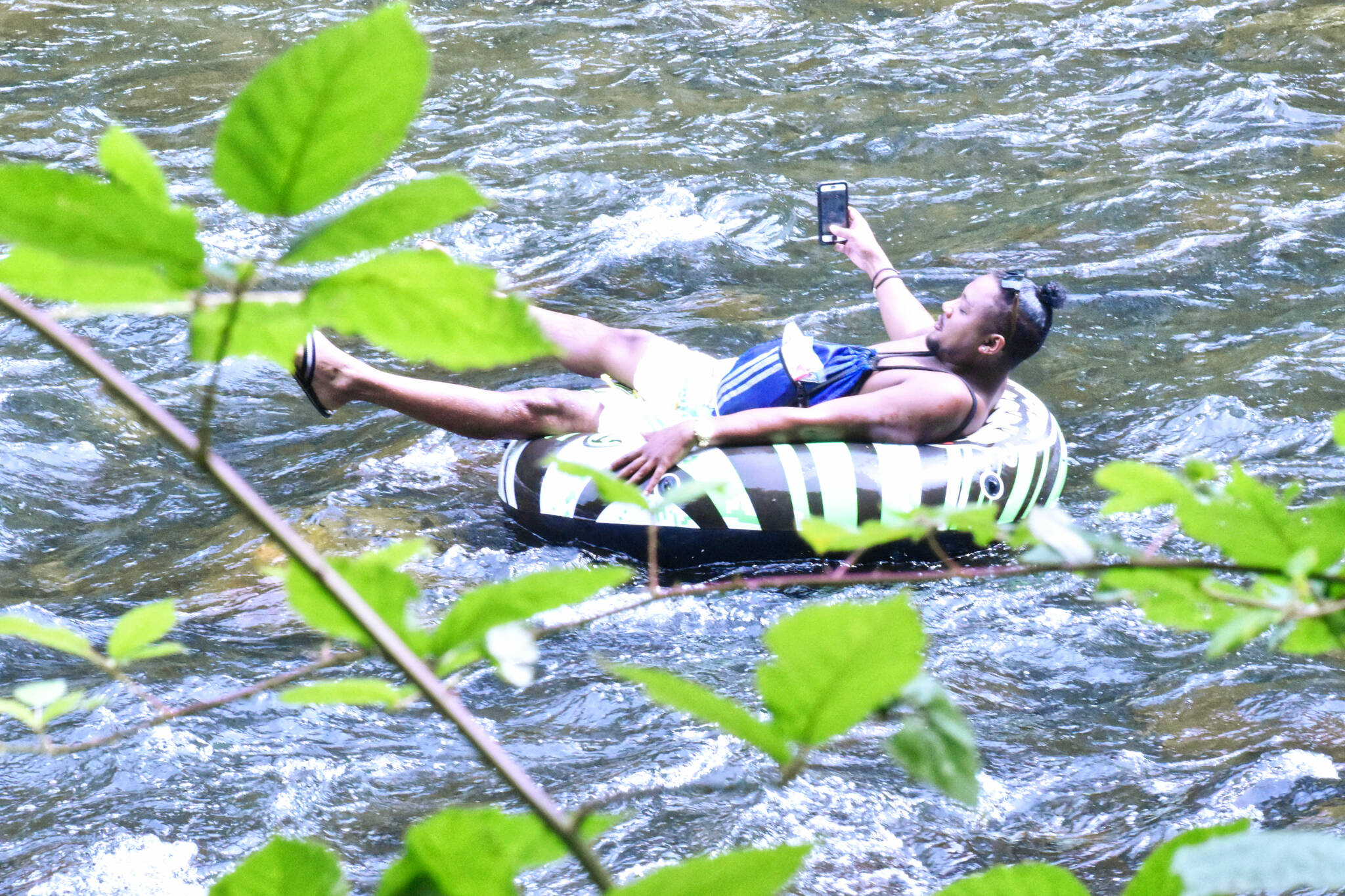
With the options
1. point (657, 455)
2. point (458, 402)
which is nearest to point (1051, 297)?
point (657, 455)

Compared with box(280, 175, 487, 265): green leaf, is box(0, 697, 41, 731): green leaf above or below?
below

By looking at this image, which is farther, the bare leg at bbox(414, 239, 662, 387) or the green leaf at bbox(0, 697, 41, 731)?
the bare leg at bbox(414, 239, 662, 387)

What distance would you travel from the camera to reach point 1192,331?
5.95m

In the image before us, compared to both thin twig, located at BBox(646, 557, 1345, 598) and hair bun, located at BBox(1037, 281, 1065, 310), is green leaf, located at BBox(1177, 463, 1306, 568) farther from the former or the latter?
hair bun, located at BBox(1037, 281, 1065, 310)

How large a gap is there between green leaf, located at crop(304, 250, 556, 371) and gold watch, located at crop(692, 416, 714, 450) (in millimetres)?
3836

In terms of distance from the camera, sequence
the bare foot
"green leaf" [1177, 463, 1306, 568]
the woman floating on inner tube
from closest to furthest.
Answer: "green leaf" [1177, 463, 1306, 568], the woman floating on inner tube, the bare foot

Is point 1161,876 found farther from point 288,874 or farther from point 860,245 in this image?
point 860,245

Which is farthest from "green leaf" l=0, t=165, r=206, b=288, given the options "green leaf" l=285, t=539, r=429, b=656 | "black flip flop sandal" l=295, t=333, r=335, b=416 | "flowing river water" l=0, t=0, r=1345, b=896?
"black flip flop sandal" l=295, t=333, r=335, b=416

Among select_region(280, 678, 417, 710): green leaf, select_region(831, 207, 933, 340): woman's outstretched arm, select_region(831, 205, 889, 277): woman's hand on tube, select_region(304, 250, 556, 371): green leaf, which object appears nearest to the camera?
select_region(304, 250, 556, 371): green leaf

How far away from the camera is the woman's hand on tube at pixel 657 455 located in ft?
14.1

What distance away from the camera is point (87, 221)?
50 centimetres

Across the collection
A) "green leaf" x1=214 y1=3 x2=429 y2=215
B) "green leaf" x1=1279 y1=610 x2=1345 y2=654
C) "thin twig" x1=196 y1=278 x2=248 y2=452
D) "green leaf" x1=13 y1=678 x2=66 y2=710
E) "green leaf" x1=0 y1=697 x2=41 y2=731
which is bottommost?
"green leaf" x1=0 y1=697 x2=41 y2=731

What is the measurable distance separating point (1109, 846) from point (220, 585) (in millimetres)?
2842

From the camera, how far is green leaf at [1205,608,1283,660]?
2.13 ft
